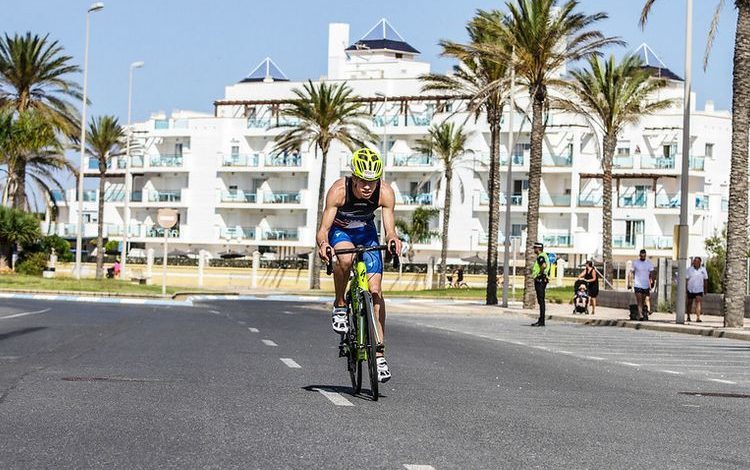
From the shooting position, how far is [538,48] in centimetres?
4653

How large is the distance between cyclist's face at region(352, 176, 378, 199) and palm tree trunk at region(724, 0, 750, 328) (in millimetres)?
21978

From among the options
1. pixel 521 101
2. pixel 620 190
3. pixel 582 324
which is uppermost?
pixel 521 101

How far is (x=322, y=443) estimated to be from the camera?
798 cm

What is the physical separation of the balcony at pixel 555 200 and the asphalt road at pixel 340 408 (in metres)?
Result: 71.3

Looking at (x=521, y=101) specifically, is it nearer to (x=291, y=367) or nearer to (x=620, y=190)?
(x=620, y=190)

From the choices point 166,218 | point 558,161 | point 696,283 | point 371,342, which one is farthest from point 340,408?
point 558,161

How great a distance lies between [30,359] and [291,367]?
115 inches

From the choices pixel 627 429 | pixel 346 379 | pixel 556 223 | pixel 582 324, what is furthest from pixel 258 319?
pixel 556 223

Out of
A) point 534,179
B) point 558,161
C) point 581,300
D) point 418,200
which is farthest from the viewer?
point 418,200

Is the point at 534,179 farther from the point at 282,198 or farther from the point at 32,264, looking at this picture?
the point at 282,198

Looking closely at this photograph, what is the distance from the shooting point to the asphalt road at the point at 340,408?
7.61 m

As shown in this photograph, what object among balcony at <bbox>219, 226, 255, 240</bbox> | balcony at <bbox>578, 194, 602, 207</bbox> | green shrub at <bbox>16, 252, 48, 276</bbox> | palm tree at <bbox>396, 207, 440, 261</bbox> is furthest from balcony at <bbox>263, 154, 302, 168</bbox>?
green shrub at <bbox>16, 252, 48, 276</bbox>

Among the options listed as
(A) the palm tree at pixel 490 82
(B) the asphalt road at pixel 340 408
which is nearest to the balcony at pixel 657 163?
(A) the palm tree at pixel 490 82

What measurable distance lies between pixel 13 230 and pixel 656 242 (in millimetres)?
42413
